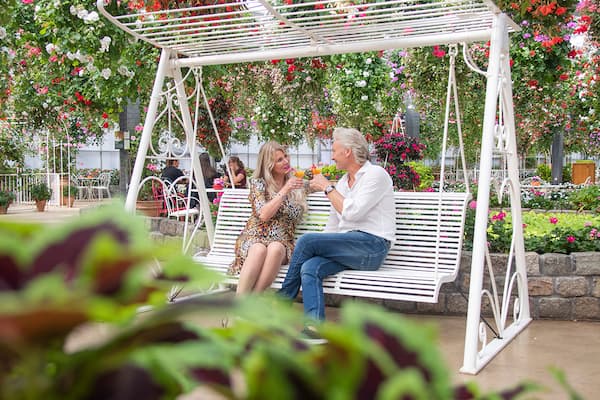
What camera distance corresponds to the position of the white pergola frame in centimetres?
350

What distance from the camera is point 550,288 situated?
15.3 ft

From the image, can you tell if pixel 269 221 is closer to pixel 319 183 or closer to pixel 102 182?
pixel 319 183

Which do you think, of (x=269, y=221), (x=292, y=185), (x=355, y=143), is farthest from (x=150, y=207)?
(x=355, y=143)

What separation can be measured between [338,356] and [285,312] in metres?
0.08

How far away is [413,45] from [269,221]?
1420 mm

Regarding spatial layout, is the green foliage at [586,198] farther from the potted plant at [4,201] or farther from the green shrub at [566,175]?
the potted plant at [4,201]

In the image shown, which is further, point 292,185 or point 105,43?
point 105,43

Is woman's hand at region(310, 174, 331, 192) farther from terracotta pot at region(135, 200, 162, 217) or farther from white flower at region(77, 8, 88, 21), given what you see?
terracotta pot at region(135, 200, 162, 217)

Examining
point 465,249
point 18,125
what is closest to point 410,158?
point 465,249

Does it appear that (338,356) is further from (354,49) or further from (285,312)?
(354,49)

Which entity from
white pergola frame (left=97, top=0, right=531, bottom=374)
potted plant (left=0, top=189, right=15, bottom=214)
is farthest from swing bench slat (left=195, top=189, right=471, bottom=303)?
potted plant (left=0, top=189, right=15, bottom=214)

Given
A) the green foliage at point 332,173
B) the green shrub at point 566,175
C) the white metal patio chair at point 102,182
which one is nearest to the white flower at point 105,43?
the green foliage at point 332,173

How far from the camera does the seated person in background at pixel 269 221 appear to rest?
4.31 meters

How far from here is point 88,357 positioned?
0.43 m
